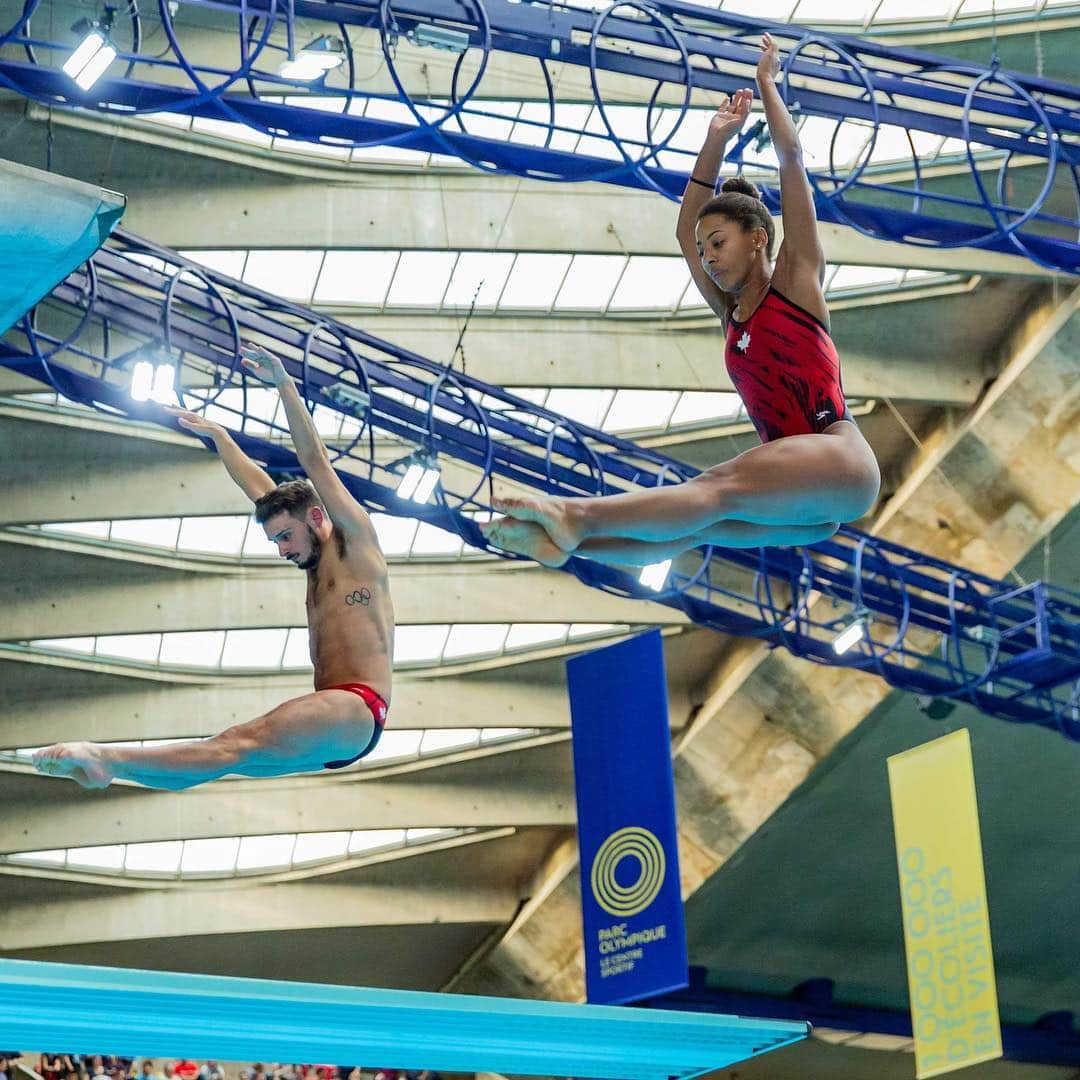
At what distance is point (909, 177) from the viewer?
22.2 m

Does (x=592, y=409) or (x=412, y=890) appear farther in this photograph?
(x=412, y=890)

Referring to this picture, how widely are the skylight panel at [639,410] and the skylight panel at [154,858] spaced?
12.5 metres

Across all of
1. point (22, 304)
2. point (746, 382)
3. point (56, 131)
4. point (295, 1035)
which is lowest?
point (295, 1035)

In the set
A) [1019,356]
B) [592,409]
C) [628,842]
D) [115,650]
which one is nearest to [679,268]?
Answer: [592,409]

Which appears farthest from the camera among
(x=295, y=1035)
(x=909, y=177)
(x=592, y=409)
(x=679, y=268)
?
(x=592, y=409)

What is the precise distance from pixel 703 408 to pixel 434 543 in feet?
14.7

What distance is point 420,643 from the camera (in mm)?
29391

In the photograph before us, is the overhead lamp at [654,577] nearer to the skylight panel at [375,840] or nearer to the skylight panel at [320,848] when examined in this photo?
the skylight panel at [375,840]

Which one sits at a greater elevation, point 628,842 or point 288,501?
point 628,842

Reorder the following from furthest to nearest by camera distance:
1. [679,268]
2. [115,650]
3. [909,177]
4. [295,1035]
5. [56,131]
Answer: [115,650] → [679,268] → [909,177] → [56,131] → [295,1035]

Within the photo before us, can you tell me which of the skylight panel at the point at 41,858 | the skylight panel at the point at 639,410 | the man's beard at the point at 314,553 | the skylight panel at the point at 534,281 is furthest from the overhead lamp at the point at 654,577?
the skylight panel at the point at 41,858

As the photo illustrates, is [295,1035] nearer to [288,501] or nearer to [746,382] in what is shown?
[288,501]

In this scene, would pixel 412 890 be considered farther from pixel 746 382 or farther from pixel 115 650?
pixel 746 382

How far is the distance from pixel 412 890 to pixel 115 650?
894 cm
